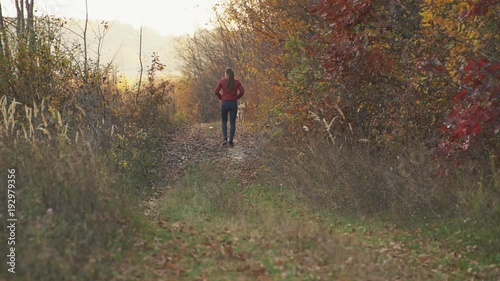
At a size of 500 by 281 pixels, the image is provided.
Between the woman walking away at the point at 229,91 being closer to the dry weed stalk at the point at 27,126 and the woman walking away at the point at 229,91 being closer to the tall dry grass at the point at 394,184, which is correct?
the dry weed stalk at the point at 27,126

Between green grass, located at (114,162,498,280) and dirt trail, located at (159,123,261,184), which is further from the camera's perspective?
dirt trail, located at (159,123,261,184)

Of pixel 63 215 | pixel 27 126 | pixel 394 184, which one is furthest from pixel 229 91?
pixel 63 215

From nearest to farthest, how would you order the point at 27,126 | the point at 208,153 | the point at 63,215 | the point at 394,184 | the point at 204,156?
the point at 63,215
the point at 394,184
the point at 27,126
the point at 204,156
the point at 208,153

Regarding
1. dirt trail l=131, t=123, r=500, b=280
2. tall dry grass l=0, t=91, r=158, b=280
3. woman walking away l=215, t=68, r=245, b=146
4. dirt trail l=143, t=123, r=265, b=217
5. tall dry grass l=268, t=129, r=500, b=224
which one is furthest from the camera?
woman walking away l=215, t=68, r=245, b=146

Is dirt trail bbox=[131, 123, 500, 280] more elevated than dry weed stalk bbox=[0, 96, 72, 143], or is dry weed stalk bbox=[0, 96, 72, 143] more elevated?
dry weed stalk bbox=[0, 96, 72, 143]

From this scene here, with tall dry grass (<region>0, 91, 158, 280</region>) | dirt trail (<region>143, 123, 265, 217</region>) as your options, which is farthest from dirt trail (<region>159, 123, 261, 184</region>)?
tall dry grass (<region>0, 91, 158, 280</region>)

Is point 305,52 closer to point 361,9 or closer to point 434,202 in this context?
point 361,9

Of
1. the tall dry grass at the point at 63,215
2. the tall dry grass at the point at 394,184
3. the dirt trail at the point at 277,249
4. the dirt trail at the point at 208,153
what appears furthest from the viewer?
the dirt trail at the point at 208,153


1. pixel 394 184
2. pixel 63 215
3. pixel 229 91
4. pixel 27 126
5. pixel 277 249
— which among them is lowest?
pixel 277 249

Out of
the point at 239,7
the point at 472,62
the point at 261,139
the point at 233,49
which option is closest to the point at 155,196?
the point at 261,139

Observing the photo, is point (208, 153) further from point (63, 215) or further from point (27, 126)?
point (63, 215)

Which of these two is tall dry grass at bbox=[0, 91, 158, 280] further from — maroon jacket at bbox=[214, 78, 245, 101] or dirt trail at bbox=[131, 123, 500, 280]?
maroon jacket at bbox=[214, 78, 245, 101]

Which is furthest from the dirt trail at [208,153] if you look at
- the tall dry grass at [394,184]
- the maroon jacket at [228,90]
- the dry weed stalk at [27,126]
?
the dry weed stalk at [27,126]

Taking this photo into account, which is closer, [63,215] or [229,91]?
[63,215]
